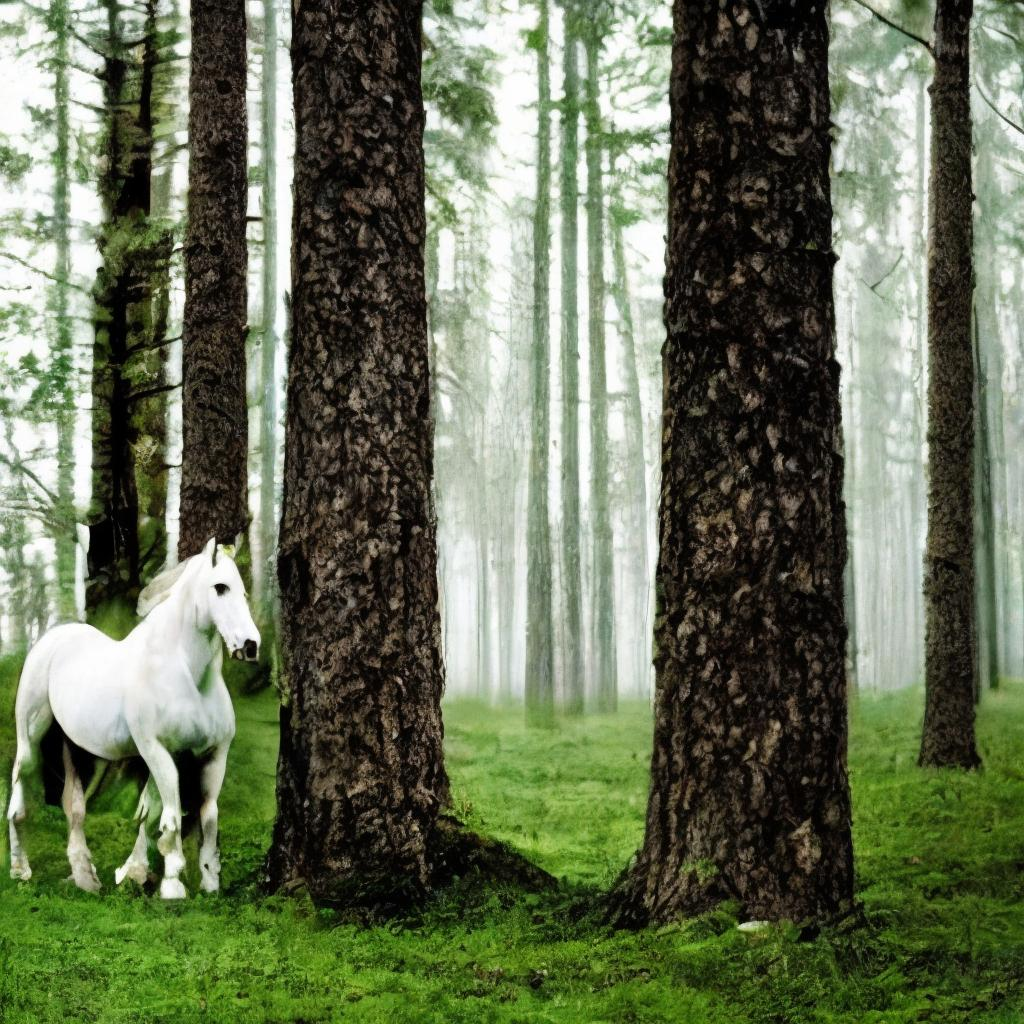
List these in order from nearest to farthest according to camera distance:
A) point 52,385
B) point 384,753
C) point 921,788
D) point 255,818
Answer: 1. point 384,753
2. point 255,818
3. point 921,788
4. point 52,385

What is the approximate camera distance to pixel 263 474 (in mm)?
20828

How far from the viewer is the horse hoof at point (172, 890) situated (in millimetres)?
6422

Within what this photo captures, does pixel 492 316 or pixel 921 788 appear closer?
pixel 921 788

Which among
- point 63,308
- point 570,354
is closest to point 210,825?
point 63,308

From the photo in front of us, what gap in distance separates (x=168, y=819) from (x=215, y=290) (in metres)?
5.07

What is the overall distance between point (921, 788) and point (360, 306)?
7.57m

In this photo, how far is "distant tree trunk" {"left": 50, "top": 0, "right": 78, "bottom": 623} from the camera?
1468 cm

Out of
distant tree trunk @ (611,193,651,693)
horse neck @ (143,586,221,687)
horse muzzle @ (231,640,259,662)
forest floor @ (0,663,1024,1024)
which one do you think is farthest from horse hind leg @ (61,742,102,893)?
distant tree trunk @ (611,193,651,693)

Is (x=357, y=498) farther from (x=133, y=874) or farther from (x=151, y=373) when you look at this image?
(x=151, y=373)

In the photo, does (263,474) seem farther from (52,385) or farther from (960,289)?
(960,289)

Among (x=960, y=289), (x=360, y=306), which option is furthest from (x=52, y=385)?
(x=960, y=289)

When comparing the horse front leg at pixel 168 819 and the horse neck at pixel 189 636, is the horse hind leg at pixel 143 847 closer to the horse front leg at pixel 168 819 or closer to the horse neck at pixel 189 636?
the horse front leg at pixel 168 819

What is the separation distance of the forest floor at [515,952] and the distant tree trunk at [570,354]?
11.0 m

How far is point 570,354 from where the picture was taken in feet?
64.2
